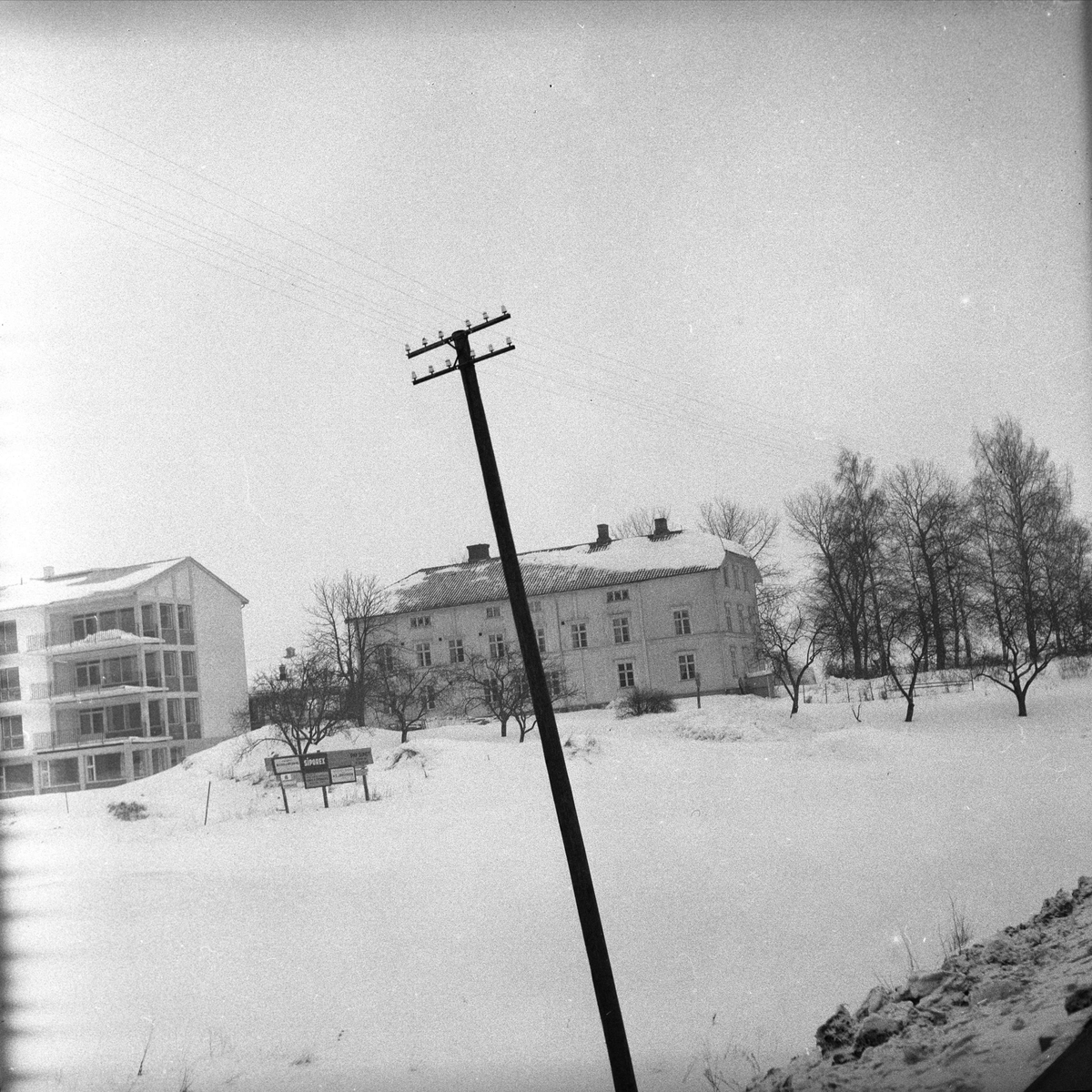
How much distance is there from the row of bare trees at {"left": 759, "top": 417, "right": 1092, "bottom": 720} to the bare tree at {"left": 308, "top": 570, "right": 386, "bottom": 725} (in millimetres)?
7018

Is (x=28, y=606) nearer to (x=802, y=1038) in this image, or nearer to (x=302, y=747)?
(x=302, y=747)

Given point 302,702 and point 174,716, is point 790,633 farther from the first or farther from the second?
point 174,716

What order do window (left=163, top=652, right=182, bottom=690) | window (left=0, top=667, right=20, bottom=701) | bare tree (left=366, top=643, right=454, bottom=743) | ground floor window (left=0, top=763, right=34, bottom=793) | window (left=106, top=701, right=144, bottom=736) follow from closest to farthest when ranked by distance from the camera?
window (left=0, top=667, right=20, bottom=701), window (left=106, top=701, right=144, bottom=736), window (left=163, top=652, right=182, bottom=690), ground floor window (left=0, top=763, right=34, bottom=793), bare tree (left=366, top=643, right=454, bottom=743)

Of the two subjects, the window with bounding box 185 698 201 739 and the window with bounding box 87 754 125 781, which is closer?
the window with bounding box 87 754 125 781

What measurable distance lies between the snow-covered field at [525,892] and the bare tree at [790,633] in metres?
0.82

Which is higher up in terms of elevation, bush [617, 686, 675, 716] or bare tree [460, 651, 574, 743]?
bare tree [460, 651, 574, 743]

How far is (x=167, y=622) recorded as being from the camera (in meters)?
11.8

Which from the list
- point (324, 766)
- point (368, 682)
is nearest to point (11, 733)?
point (324, 766)

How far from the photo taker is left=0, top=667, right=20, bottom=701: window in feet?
27.1

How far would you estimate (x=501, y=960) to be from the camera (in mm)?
8875

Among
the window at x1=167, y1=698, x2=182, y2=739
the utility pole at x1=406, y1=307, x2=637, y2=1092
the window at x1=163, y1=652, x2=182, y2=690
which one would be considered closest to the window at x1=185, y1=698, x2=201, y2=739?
the window at x1=167, y1=698, x2=182, y2=739

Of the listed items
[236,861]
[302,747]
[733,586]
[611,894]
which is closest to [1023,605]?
[733,586]

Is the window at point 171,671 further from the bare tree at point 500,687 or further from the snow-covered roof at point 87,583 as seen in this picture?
the bare tree at point 500,687

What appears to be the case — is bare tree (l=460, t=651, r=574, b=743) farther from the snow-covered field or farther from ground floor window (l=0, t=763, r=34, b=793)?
ground floor window (l=0, t=763, r=34, b=793)
